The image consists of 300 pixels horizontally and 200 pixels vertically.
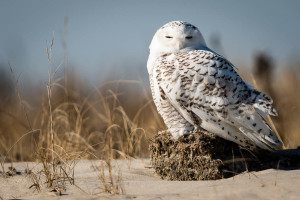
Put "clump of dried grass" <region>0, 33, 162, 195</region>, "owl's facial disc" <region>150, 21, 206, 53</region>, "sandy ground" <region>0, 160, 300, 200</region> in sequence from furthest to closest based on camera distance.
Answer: "owl's facial disc" <region>150, 21, 206, 53</region> < "clump of dried grass" <region>0, 33, 162, 195</region> < "sandy ground" <region>0, 160, 300, 200</region>

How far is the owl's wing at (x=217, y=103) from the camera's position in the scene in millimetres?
2707

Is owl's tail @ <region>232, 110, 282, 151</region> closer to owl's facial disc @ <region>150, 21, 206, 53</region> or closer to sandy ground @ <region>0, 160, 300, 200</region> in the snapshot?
sandy ground @ <region>0, 160, 300, 200</region>

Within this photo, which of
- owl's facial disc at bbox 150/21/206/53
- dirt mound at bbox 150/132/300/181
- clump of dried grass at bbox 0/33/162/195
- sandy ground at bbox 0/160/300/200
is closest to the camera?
sandy ground at bbox 0/160/300/200

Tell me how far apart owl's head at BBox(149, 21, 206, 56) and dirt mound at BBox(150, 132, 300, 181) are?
0.80m

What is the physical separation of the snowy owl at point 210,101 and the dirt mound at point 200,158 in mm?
94

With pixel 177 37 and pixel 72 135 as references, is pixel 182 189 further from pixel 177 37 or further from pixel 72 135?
pixel 72 135

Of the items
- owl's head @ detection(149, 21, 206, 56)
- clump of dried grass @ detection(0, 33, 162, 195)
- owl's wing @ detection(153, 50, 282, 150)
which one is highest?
owl's head @ detection(149, 21, 206, 56)

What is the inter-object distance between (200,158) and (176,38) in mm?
1094

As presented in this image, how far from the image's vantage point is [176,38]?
2967 mm

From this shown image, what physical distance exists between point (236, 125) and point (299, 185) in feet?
2.65

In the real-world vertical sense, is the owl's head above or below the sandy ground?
above

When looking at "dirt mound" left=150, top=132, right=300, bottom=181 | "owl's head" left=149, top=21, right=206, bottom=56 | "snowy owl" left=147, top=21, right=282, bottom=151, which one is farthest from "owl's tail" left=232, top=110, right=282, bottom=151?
"owl's head" left=149, top=21, right=206, bottom=56

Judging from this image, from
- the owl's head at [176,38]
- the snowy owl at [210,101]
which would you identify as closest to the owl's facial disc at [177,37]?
the owl's head at [176,38]

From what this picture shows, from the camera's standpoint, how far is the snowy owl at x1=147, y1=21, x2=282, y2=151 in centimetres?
271
